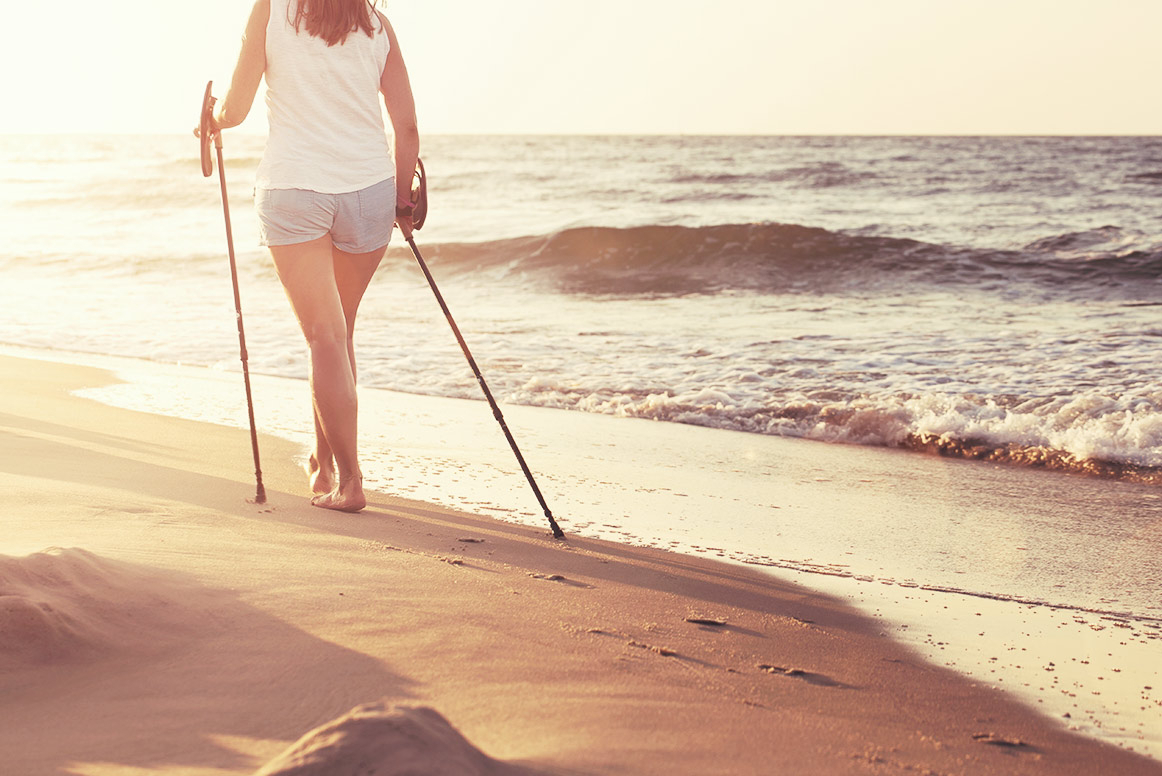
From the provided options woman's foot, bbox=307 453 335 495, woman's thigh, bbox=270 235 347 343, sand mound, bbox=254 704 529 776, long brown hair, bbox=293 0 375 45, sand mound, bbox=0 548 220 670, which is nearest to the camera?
sand mound, bbox=254 704 529 776

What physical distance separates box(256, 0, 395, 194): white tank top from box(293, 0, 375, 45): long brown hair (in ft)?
0.07

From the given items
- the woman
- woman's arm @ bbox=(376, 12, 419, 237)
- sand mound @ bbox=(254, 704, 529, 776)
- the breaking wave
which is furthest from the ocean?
sand mound @ bbox=(254, 704, 529, 776)

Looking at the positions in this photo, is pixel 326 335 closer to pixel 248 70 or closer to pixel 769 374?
pixel 248 70

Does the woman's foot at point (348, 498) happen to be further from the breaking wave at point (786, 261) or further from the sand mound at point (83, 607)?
the breaking wave at point (786, 261)

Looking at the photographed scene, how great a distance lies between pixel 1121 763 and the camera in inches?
73.9

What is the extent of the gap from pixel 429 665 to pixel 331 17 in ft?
6.96

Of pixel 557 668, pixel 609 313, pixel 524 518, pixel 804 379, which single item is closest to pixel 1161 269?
pixel 609 313

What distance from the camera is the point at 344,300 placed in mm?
3604

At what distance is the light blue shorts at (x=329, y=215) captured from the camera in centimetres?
321

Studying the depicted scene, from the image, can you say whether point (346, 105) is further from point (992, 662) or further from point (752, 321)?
point (752, 321)

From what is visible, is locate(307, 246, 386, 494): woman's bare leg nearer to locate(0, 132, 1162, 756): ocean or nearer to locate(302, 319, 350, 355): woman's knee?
locate(302, 319, 350, 355): woman's knee

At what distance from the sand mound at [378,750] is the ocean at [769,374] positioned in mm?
1414

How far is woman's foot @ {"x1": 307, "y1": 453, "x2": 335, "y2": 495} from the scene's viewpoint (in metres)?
3.61

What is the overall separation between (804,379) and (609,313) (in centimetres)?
427
